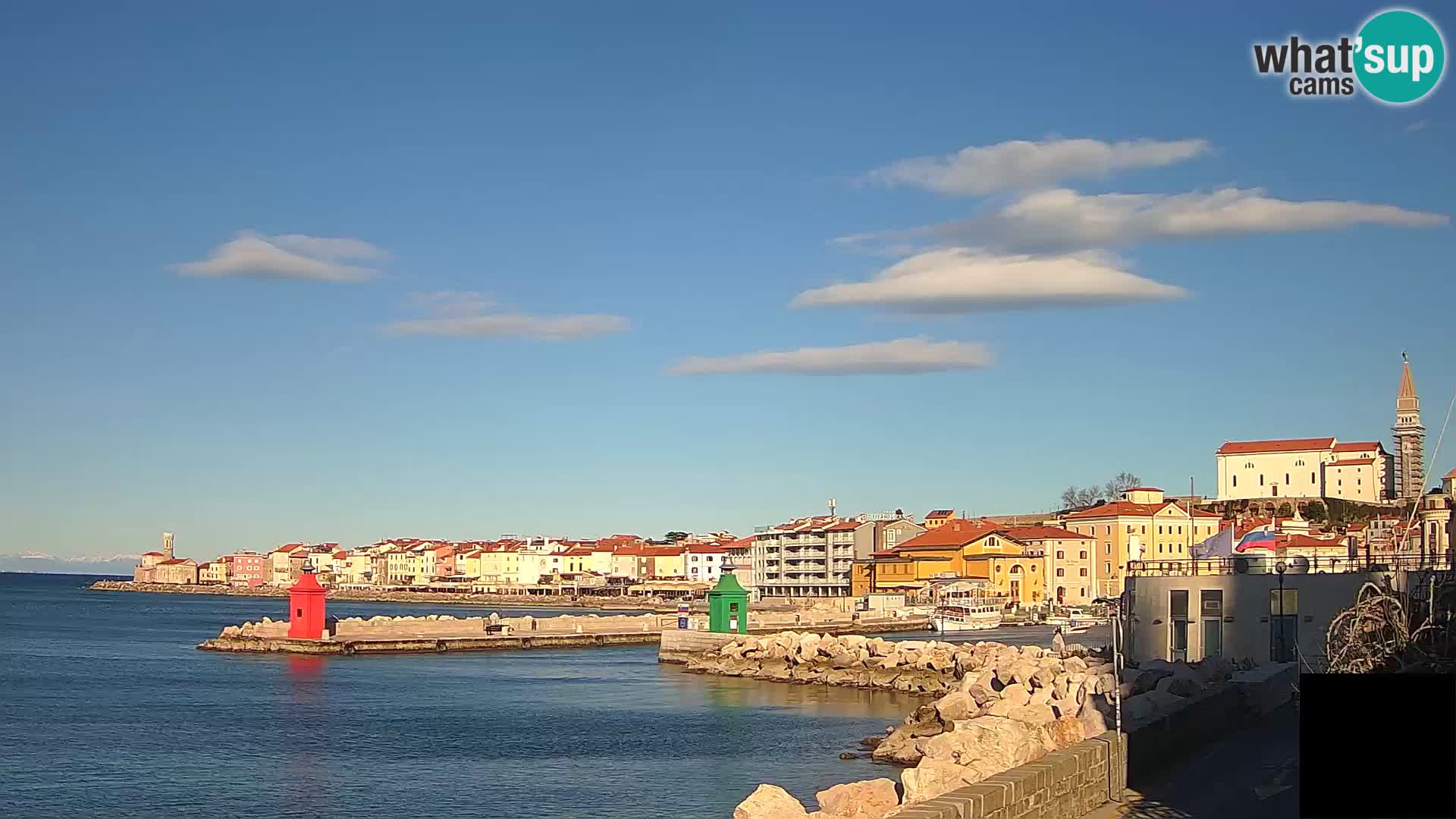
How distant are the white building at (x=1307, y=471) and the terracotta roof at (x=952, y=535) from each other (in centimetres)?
3390

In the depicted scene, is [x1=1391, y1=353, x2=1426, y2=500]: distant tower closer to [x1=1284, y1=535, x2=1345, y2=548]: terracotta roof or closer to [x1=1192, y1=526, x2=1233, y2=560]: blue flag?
[x1=1284, y1=535, x2=1345, y2=548]: terracotta roof

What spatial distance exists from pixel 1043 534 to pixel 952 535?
5781 millimetres

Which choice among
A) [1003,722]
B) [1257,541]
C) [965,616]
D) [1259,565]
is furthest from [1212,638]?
[965,616]

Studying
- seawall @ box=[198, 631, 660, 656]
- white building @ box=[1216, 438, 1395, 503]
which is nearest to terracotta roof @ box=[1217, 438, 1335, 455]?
white building @ box=[1216, 438, 1395, 503]

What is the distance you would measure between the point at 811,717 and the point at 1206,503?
91093 mm

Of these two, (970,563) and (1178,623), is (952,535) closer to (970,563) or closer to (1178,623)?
(970,563)

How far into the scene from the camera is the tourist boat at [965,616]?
7569 cm

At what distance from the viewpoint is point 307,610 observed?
6272 centimetres

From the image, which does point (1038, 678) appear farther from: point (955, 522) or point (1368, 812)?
point (955, 522)

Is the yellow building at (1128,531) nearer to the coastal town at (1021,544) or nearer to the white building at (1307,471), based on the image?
the coastal town at (1021,544)

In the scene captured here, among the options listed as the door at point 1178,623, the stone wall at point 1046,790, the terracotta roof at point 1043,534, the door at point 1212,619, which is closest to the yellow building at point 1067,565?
the terracotta roof at point 1043,534

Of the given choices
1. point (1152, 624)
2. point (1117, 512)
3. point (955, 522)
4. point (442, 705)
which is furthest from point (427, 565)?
point (1152, 624)

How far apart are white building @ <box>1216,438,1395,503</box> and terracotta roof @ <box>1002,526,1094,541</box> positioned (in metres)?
33.7

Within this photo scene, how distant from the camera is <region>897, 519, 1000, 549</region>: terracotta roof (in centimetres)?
9538
